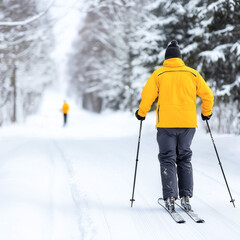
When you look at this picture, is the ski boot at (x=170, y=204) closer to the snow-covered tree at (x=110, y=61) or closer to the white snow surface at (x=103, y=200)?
the white snow surface at (x=103, y=200)

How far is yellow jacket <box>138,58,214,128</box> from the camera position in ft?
12.1

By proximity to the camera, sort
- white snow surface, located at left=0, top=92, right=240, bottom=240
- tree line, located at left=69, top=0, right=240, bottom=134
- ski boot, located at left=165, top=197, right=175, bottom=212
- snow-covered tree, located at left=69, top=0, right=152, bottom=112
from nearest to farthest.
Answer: white snow surface, located at left=0, top=92, right=240, bottom=240
ski boot, located at left=165, top=197, right=175, bottom=212
tree line, located at left=69, top=0, right=240, bottom=134
snow-covered tree, located at left=69, top=0, right=152, bottom=112

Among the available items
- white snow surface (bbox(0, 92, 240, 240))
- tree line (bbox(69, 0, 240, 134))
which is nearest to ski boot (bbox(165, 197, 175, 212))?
white snow surface (bbox(0, 92, 240, 240))

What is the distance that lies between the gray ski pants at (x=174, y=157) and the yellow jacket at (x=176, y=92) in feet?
0.37

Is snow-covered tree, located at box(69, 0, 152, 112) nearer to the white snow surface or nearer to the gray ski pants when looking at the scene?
the white snow surface

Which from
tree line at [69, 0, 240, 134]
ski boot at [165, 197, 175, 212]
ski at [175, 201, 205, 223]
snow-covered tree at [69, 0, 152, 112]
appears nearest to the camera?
ski at [175, 201, 205, 223]

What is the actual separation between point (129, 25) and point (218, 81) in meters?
15.5

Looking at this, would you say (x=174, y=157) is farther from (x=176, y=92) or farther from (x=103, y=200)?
(x=103, y=200)

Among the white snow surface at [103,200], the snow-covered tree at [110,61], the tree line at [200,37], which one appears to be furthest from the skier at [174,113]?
the snow-covered tree at [110,61]

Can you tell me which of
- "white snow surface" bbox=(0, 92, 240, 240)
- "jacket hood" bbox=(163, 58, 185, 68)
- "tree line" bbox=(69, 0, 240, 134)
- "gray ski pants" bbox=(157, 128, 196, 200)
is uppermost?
"tree line" bbox=(69, 0, 240, 134)

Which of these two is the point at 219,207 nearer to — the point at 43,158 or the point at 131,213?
the point at 131,213

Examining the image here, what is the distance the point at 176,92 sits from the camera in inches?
146

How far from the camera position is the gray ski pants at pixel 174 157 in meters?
3.72

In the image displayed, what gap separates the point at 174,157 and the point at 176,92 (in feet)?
2.76
